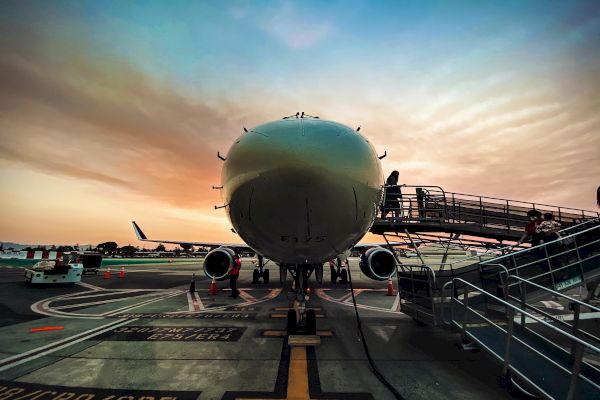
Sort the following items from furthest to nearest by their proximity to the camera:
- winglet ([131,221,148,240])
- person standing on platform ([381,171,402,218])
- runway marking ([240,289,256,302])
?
winglet ([131,221,148,240]) → runway marking ([240,289,256,302]) → person standing on platform ([381,171,402,218])

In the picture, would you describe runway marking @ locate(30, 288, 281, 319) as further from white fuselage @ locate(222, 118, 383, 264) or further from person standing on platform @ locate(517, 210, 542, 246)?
person standing on platform @ locate(517, 210, 542, 246)

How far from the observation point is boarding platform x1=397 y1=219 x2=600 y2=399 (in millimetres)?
3801

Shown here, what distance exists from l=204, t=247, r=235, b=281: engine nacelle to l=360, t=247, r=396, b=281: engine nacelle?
5395mm

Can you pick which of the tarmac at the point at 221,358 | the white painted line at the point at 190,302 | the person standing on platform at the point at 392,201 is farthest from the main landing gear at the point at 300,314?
the white painted line at the point at 190,302

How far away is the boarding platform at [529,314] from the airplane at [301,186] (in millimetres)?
2391

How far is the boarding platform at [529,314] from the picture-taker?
12.5ft

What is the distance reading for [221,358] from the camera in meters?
5.53

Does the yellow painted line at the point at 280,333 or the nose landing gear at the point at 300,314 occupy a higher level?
the nose landing gear at the point at 300,314

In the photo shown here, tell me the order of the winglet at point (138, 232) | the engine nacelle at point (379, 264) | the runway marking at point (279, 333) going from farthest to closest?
1. the winglet at point (138, 232)
2. the engine nacelle at point (379, 264)
3. the runway marking at point (279, 333)

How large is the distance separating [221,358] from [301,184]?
12.5 ft

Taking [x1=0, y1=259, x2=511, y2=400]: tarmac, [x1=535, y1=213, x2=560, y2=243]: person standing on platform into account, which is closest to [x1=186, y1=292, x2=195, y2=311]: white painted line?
[x1=0, y1=259, x2=511, y2=400]: tarmac

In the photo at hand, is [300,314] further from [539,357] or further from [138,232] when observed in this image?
[138,232]

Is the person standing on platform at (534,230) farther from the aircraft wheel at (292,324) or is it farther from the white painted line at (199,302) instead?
Answer: the white painted line at (199,302)

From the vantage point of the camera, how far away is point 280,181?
3.84 meters
